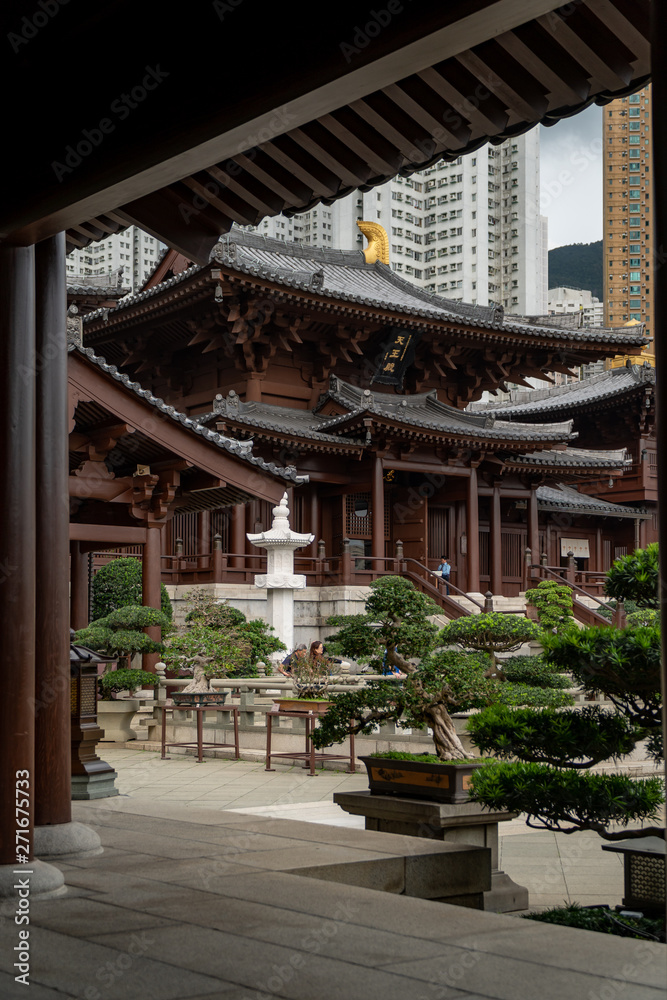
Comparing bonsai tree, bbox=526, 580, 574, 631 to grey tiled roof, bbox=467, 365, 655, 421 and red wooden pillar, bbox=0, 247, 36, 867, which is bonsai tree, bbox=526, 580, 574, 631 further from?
red wooden pillar, bbox=0, 247, 36, 867

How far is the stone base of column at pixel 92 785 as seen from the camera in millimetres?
7895

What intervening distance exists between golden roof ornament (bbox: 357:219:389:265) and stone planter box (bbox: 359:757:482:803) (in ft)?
77.5

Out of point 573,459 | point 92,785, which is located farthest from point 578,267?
point 92,785

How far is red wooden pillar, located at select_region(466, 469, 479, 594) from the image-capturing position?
83.3 feet

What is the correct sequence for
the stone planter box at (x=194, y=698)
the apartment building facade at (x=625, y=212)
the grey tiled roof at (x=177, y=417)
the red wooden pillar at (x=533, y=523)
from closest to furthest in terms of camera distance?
1. the grey tiled roof at (x=177, y=417)
2. the stone planter box at (x=194, y=698)
3. the red wooden pillar at (x=533, y=523)
4. the apartment building facade at (x=625, y=212)

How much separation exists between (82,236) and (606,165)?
6528 centimetres

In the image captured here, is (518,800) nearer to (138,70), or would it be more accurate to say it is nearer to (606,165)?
(138,70)

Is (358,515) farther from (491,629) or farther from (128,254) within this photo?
(128,254)

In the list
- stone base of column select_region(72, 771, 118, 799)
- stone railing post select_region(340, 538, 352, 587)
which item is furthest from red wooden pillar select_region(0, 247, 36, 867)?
stone railing post select_region(340, 538, 352, 587)

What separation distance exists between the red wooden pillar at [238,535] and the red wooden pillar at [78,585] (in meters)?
7.49

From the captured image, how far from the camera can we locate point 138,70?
146 inches

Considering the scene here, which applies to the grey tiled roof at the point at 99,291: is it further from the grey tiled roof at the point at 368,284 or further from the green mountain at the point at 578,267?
the green mountain at the point at 578,267

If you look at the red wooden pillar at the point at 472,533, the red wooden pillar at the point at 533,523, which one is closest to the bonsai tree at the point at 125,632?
the red wooden pillar at the point at 472,533

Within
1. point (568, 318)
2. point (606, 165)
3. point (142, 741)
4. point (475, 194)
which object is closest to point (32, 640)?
point (142, 741)
